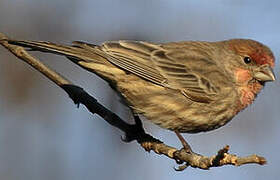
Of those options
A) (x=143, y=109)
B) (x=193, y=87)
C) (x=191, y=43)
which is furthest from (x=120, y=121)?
(x=191, y=43)

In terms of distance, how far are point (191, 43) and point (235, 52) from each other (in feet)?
1.65

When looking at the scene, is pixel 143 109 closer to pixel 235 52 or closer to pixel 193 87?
pixel 193 87

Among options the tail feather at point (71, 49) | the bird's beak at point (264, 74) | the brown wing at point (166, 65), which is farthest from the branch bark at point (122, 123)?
the bird's beak at point (264, 74)

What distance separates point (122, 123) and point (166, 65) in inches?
36.3

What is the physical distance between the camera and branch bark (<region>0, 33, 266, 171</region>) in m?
4.75

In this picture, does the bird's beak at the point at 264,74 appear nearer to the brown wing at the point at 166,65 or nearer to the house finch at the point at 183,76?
the house finch at the point at 183,76

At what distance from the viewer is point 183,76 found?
6617mm

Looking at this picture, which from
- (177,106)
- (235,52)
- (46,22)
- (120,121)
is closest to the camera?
(120,121)

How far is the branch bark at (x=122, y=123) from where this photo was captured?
15.6 feet

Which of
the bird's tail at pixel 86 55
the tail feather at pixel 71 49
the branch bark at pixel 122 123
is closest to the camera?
the branch bark at pixel 122 123

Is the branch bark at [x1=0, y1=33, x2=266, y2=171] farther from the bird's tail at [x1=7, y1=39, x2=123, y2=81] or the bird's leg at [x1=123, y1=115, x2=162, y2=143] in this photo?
the bird's tail at [x1=7, y1=39, x2=123, y2=81]

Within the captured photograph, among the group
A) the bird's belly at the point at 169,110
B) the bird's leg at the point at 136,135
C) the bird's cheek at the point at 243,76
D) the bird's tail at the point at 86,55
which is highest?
the bird's tail at the point at 86,55

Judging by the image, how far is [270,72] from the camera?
640 centimetres

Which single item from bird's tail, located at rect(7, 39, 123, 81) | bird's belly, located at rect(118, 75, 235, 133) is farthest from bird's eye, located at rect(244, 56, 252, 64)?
bird's tail, located at rect(7, 39, 123, 81)
